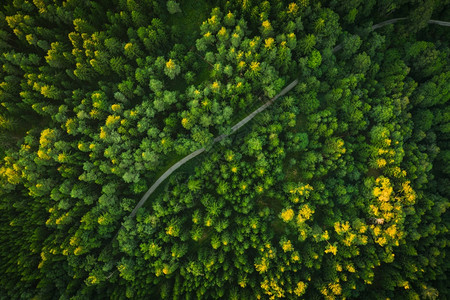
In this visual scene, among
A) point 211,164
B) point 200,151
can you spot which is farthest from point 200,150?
point 211,164

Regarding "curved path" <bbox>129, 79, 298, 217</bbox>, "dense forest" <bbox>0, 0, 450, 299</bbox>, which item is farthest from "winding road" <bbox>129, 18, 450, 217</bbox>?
"dense forest" <bbox>0, 0, 450, 299</bbox>

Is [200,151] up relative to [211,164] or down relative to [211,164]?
up

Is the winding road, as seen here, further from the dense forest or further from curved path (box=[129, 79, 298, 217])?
the dense forest

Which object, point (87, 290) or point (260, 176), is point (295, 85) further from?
point (87, 290)

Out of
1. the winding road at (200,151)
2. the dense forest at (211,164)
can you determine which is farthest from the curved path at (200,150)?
the dense forest at (211,164)

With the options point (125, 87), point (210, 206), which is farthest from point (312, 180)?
point (125, 87)

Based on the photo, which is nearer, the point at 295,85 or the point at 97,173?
the point at 97,173

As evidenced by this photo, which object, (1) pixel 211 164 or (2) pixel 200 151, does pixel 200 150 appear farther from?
(1) pixel 211 164

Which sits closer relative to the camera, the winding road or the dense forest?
the dense forest
